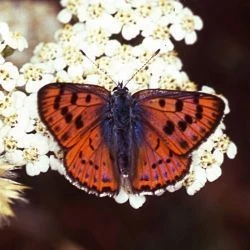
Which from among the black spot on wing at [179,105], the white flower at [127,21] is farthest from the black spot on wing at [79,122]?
the white flower at [127,21]

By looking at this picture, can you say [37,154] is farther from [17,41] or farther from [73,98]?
[17,41]

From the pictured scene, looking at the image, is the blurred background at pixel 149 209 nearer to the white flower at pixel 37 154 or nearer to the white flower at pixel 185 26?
the white flower at pixel 185 26

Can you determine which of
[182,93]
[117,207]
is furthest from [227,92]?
[182,93]

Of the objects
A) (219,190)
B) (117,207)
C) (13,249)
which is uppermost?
(219,190)

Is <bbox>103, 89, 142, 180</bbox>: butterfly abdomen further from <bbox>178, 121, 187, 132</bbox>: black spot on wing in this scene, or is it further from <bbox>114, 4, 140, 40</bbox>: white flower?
<bbox>114, 4, 140, 40</bbox>: white flower

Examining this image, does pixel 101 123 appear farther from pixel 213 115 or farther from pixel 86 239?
pixel 86 239

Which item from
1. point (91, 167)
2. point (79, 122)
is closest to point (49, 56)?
point (79, 122)

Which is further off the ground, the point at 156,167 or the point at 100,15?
the point at 100,15
